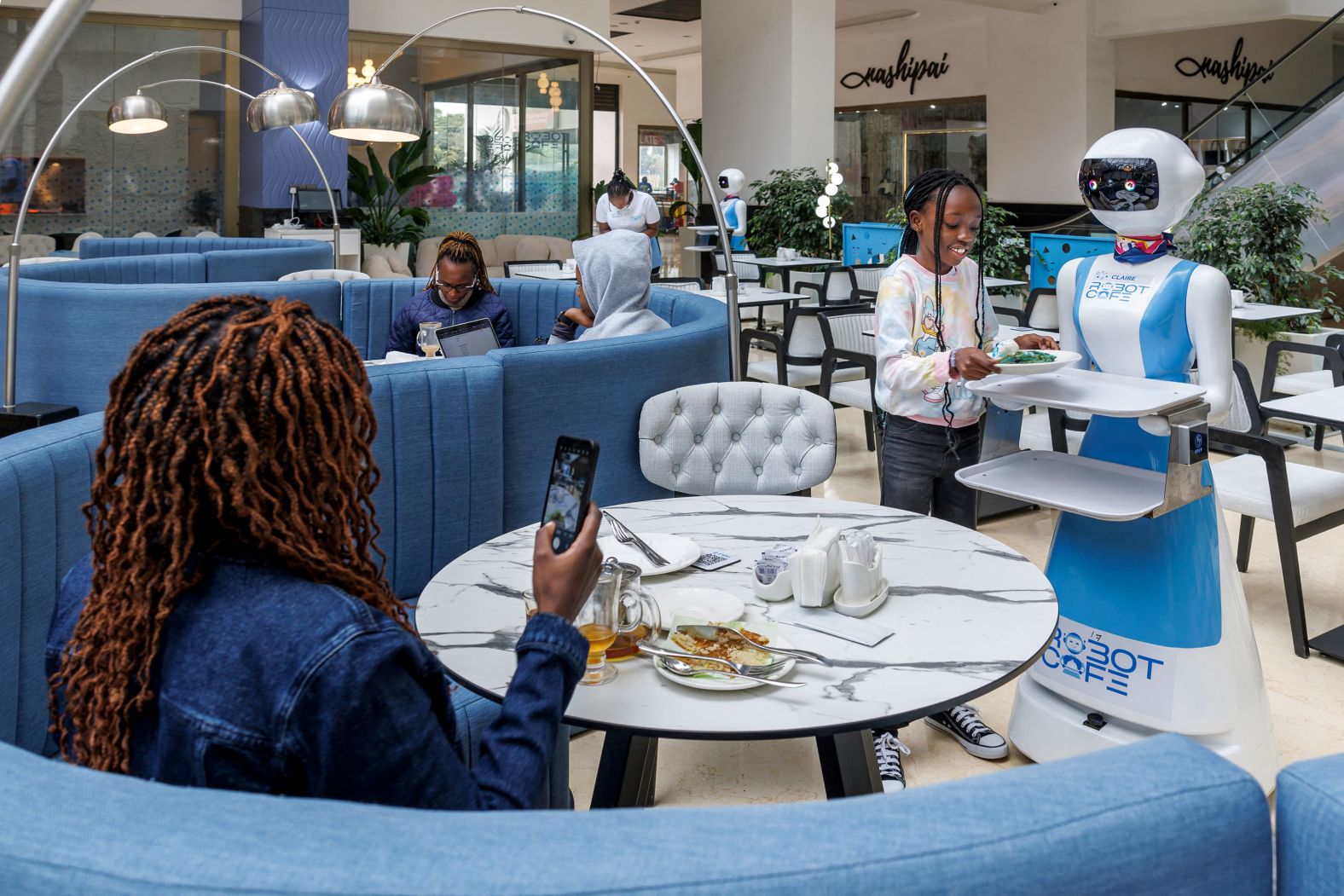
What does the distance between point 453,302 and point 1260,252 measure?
5.28 m

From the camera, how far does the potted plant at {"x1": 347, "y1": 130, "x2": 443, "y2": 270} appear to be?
40.7 ft

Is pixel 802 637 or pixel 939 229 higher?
pixel 939 229

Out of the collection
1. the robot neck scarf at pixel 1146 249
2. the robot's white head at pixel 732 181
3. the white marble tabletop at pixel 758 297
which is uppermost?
the robot's white head at pixel 732 181

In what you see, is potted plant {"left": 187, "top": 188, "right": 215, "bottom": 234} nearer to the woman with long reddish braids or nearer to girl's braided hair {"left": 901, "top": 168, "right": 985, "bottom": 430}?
girl's braided hair {"left": 901, "top": 168, "right": 985, "bottom": 430}

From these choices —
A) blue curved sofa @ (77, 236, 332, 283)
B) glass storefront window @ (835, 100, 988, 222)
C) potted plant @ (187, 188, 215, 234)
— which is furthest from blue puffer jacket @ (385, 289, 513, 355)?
glass storefront window @ (835, 100, 988, 222)

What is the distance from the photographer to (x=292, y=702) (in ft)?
3.55

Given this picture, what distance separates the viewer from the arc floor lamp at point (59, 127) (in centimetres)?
395

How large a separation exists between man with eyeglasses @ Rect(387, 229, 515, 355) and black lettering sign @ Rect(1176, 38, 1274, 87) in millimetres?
14760

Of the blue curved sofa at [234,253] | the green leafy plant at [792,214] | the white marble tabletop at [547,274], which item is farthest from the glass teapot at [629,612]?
the green leafy plant at [792,214]

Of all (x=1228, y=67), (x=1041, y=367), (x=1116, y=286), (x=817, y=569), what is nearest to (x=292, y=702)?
(x=817, y=569)

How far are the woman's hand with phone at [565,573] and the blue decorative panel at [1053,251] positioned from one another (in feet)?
30.5

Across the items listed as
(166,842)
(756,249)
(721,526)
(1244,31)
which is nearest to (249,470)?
(166,842)

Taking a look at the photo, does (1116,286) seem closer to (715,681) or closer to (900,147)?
(715,681)

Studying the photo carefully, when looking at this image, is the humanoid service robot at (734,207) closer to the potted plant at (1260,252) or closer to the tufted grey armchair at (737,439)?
the potted plant at (1260,252)
